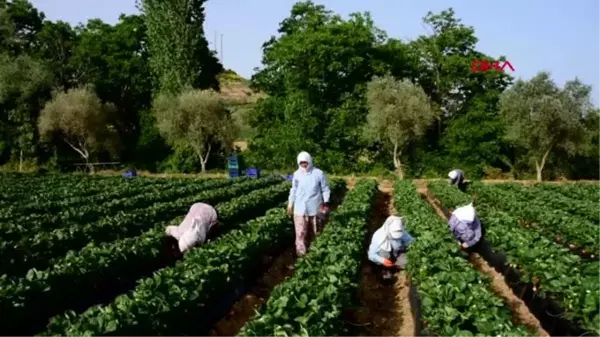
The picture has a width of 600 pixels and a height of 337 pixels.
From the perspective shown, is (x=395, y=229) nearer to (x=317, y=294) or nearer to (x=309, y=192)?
(x=309, y=192)

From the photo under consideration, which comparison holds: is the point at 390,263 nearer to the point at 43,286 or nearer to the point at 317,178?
the point at 317,178

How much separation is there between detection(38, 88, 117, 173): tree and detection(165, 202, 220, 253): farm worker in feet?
108

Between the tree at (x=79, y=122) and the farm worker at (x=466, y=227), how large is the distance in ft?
112

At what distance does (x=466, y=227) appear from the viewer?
10961mm

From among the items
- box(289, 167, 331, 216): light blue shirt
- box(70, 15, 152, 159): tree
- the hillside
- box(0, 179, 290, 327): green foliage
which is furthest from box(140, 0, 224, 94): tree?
box(289, 167, 331, 216): light blue shirt

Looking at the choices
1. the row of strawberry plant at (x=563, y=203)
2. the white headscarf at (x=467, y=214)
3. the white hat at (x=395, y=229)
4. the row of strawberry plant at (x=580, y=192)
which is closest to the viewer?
the white hat at (x=395, y=229)

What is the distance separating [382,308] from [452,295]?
2513 millimetres

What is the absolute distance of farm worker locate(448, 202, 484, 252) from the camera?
10875mm

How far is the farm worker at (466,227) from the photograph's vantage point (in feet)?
35.7

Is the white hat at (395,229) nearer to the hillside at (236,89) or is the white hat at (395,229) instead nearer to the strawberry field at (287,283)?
the strawberry field at (287,283)

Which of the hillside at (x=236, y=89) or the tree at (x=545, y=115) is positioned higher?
the hillside at (x=236, y=89)

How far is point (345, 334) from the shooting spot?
6.26 m

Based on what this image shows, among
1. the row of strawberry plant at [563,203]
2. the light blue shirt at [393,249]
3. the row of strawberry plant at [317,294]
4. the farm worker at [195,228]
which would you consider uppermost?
the farm worker at [195,228]

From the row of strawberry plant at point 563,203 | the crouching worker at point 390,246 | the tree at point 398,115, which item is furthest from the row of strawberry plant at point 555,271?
the tree at point 398,115
